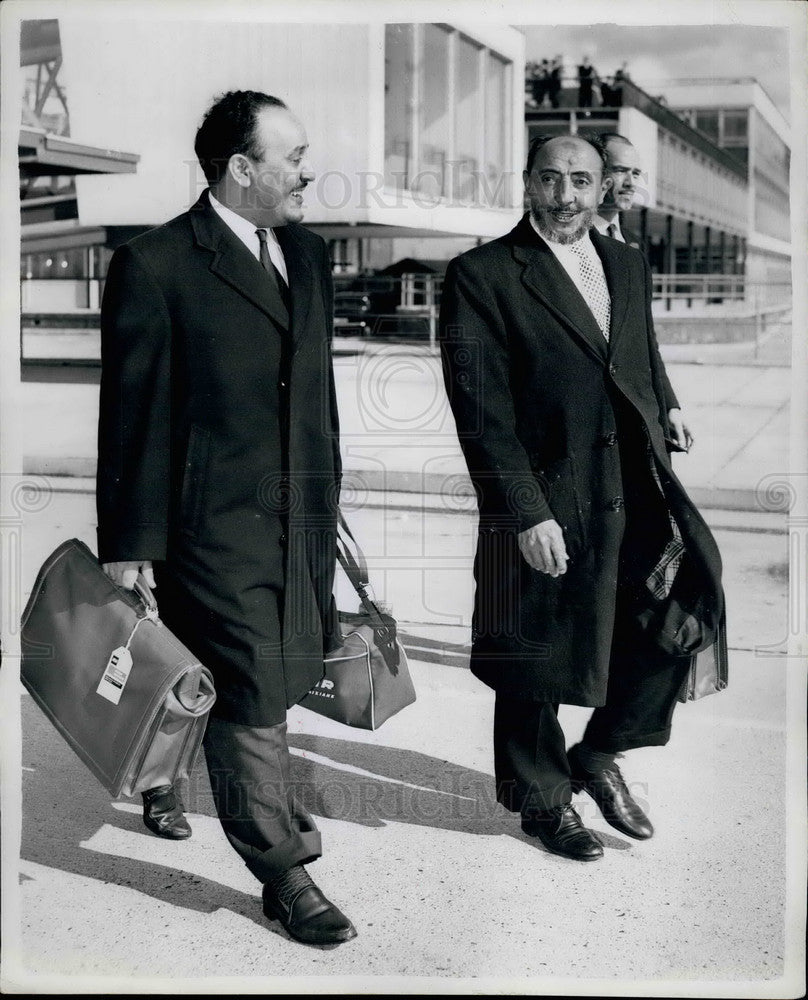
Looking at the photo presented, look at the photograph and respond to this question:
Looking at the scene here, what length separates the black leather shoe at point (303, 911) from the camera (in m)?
3.45

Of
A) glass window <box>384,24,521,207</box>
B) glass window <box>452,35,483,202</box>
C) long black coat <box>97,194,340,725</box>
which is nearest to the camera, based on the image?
long black coat <box>97,194,340,725</box>

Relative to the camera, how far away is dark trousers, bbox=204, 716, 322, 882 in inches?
135

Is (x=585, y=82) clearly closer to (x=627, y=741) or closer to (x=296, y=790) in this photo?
(x=627, y=741)

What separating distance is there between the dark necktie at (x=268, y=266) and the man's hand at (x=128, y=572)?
0.76 metres

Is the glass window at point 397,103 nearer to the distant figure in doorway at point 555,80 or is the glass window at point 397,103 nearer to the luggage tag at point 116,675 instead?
the distant figure in doorway at point 555,80

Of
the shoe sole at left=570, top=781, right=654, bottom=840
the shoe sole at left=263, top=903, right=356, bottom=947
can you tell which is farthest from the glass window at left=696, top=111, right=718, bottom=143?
the shoe sole at left=263, top=903, right=356, bottom=947

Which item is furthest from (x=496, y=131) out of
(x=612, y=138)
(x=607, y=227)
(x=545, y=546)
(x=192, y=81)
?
(x=545, y=546)

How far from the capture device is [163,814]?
13.2ft

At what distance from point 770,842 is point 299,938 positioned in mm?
1446

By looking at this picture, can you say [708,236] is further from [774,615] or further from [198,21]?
[198,21]

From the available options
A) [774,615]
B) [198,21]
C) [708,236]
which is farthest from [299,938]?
[708,236]

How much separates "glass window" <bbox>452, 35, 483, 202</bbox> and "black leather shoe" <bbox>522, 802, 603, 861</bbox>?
2.06 m

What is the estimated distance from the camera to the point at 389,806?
4223 millimetres

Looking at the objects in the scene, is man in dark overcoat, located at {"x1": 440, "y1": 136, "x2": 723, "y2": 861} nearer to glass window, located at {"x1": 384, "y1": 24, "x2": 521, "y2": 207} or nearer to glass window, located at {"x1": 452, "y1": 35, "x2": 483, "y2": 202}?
glass window, located at {"x1": 384, "y1": 24, "x2": 521, "y2": 207}
